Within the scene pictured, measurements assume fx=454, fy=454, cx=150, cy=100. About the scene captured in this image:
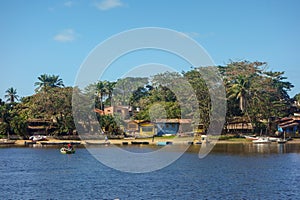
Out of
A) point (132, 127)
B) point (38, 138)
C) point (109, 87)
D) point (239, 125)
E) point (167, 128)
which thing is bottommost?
point (38, 138)

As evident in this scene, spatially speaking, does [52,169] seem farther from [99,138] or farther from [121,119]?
[121,119]

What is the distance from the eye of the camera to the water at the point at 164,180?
96.2ft

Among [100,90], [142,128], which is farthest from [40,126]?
[100,90]

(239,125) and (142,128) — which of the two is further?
(142,128)

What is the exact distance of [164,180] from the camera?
3475cm

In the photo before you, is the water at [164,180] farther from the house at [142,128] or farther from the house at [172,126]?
the house at [142,128]

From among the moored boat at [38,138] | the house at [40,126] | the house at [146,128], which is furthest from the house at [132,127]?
the moored boat at [38,138]

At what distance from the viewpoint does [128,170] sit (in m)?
40.6

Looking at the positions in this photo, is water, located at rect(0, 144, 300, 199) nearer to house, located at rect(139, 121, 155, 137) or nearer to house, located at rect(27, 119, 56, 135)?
house, located at rect(27, 119, 56, 135)

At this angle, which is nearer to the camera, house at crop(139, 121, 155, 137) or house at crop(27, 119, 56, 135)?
house at crop(27, 119, 56, 135)

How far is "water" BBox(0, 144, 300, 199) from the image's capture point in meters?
29.3

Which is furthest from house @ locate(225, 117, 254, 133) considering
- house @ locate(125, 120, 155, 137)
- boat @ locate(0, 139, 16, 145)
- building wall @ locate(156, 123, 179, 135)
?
boat @ locate(0, 139, 16, 145)

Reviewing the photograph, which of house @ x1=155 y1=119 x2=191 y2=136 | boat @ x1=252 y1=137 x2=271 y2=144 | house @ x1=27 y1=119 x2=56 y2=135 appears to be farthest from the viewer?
house @ x1=27 y1=119 x2=56 y2=135

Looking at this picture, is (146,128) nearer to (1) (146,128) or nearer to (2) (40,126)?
(1) (146,128)
